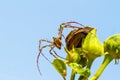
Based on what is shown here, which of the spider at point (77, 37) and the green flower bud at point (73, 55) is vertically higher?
the spider at point (77, 37)

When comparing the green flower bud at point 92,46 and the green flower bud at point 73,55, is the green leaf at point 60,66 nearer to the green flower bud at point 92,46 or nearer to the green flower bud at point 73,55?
the green flower bud at point 73,55

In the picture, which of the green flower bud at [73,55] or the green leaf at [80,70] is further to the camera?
the green flower bud at [73,55]

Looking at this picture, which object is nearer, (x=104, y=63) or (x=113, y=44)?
(x=113, y=44)

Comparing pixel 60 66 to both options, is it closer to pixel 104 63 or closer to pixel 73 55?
pixel 73 55

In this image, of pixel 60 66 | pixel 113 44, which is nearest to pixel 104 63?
pixel 113 44

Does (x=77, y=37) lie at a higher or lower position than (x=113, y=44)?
higher

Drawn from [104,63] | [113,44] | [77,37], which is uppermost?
[77,37]

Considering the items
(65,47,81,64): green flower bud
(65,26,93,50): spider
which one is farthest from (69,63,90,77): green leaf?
(65,26,93,50): spider

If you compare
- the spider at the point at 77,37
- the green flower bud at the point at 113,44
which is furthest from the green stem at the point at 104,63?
the spider at the point at 77,37

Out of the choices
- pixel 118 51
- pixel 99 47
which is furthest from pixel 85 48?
pixel 118 51
